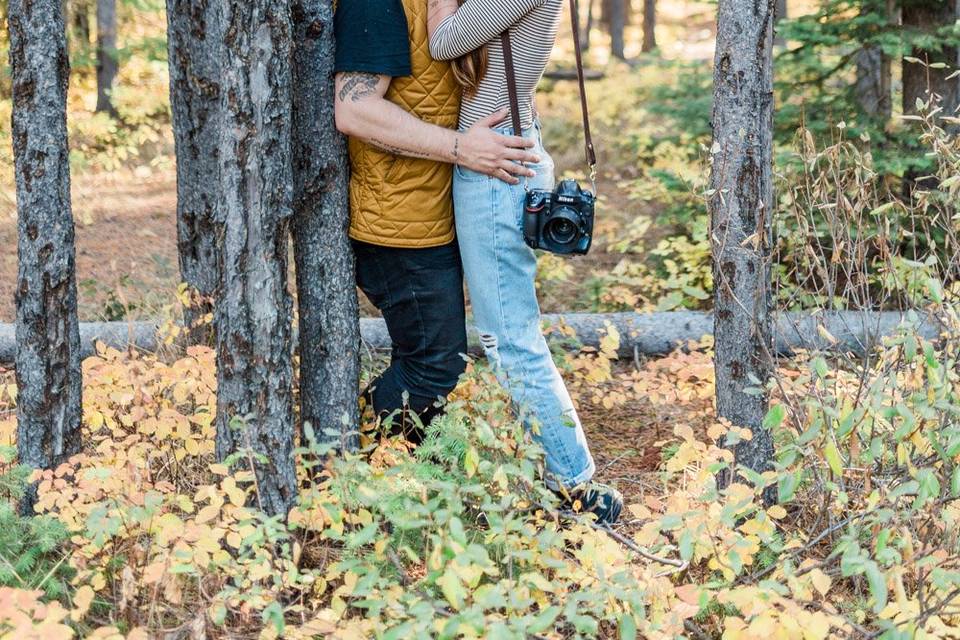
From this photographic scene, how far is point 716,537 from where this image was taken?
9.19 ft

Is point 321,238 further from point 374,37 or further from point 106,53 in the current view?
point 106,53

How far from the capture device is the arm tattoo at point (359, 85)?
10.2 ft

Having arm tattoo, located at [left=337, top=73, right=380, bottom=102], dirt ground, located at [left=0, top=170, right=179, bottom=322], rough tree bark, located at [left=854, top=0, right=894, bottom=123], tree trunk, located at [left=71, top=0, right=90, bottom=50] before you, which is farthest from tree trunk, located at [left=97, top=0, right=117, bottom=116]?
arm tattoo, located at [left=337, top=73, right=380, bottom=102]

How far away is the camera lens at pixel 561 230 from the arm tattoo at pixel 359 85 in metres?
0.71

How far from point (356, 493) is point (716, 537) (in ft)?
3.43

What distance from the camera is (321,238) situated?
330 centimetres

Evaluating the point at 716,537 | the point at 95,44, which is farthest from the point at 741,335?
the point at 95,44

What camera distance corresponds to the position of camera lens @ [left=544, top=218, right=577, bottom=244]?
3.20 m

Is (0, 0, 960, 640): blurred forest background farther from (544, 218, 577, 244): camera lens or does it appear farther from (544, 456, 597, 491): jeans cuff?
(544, 218, 577, 244): camera lens

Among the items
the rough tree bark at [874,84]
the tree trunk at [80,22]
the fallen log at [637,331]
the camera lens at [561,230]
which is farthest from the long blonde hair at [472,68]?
the tree trunk at [80,22]

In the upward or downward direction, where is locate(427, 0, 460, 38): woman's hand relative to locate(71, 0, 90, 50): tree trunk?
downward

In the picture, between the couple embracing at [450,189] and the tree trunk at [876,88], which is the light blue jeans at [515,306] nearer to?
the couple embracing at [450,189]

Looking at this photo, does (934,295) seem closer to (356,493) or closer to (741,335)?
(741,335)

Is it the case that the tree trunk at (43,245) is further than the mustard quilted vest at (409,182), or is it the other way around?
the mustard quilted vest at (409,182)
